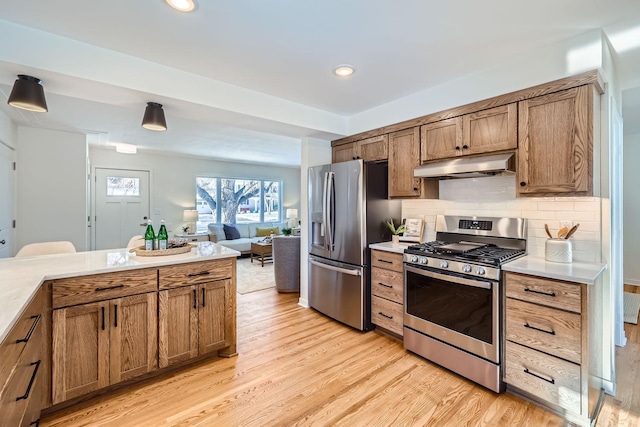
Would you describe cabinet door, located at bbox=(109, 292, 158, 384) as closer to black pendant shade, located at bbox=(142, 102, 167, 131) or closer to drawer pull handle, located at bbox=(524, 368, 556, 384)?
black pendant shade, located at bbox=(142, 102, 167, 131)

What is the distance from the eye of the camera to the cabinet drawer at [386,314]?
2.78 metres

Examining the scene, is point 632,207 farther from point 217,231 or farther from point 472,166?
point 217,231

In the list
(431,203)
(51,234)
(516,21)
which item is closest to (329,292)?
(431,203)

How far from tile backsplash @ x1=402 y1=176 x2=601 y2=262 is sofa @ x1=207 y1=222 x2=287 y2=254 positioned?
4.54 m

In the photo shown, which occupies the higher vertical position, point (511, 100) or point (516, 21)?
point (516, 21)

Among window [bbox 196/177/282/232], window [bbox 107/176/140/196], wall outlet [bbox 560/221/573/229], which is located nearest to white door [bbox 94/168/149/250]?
window [bbox 107/176/140/196]

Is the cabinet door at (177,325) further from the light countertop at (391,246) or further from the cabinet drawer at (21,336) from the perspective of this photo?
the light countertop at (391,246)

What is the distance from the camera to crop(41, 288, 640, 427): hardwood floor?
1.81 meters

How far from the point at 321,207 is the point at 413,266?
4.31 ft

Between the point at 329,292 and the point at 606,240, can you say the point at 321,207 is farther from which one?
the point at 606,240

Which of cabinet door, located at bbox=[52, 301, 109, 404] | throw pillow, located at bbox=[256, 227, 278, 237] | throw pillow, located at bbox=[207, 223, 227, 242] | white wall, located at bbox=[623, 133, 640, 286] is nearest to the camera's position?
cabinet door, located at bbox=[52, 301, 109, 404]

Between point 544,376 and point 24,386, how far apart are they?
2.80 metres

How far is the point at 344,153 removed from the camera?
12.2ft

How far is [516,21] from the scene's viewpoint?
1805mm
